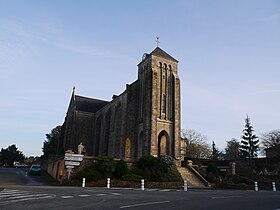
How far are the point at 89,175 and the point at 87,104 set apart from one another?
3589 centimetres

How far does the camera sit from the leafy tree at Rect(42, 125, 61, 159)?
63356 mm

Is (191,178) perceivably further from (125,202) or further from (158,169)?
(125,202)

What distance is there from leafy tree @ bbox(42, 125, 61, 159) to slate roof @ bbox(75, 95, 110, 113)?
47.7ft

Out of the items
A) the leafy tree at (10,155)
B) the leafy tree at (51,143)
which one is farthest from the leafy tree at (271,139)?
the leafy tree at (10,155)

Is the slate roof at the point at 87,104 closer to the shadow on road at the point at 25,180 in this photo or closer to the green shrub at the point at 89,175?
the shadow on road at the point at 25,180

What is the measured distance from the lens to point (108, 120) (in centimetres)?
4372

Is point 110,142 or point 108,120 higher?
point 108,120

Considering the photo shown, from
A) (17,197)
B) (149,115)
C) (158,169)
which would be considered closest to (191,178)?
(158,169)

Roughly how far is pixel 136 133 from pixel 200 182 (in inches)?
503

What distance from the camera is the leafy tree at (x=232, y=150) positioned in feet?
182

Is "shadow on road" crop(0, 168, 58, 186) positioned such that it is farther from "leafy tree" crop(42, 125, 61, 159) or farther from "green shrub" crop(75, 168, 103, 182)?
"leafy tree" crop(42, 125, 61, 159)

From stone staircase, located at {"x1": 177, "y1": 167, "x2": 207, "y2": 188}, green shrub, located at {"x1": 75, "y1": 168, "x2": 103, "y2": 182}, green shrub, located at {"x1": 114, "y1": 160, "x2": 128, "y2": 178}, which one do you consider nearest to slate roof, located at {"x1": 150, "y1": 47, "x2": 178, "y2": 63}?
stone staircase, located at {"x1": 177, "y1": 167, "x2": 207, "y2": 188}

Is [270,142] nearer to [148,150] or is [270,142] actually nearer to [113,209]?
[148,150]

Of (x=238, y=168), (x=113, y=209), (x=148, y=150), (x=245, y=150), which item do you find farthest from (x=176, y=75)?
(x=113, y=209)
